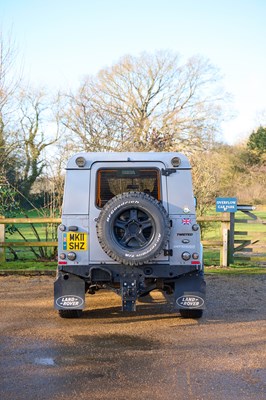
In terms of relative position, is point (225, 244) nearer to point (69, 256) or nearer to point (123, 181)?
point (123, 181)

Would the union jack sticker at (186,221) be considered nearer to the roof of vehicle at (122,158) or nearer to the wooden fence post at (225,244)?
the roof of vehicle at (122,158)

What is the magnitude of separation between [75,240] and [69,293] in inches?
29.1

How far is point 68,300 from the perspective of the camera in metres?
7.61

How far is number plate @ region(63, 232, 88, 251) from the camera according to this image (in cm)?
756

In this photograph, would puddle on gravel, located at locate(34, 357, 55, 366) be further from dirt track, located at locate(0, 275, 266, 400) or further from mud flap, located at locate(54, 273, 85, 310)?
mud flap, located at locate(54, 273, 85, 310)

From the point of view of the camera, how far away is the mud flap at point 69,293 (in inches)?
299

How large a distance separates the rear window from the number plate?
0.51m

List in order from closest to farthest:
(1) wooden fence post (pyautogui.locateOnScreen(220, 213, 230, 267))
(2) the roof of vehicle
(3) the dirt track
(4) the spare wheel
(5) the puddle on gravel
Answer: (3) the dirt track, (5) the puddle on gravel, (4) the spare wheel, (2) the roof of vehicle, (1) wooden fence post (pyautogui.locateOnScreen(220, 213, 230, 267))

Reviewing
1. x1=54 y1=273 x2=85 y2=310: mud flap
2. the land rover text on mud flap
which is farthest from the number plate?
x1=54 y1=273 x2=85 y2=310: mud flap

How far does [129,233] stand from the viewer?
7457 mm

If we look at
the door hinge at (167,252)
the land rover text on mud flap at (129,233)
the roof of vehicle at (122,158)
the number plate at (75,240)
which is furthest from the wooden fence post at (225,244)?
the number plate at (75,240)

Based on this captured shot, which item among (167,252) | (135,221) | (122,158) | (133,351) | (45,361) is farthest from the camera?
(122,158)

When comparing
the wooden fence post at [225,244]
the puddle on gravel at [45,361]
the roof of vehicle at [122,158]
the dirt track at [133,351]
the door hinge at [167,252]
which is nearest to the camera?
the dirt track at [133,351]

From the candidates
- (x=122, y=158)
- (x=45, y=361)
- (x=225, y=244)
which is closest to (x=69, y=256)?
(x=122, y=158)
